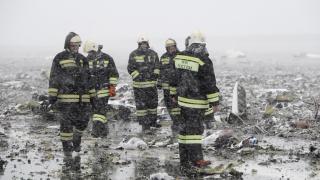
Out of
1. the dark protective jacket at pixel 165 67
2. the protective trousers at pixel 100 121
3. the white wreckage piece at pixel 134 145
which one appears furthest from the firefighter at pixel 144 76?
the white wreckage piece at pixel 134 145

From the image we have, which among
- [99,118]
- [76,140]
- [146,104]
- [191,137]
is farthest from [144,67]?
[191,137]

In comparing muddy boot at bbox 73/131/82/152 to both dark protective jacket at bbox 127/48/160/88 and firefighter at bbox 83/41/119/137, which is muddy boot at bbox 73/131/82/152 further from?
dark protective jacket at bbox 127/48/160/88

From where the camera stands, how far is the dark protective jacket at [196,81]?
25.0ft

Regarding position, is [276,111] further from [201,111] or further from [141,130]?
[201,111]

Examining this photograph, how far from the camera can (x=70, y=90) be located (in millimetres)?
8562

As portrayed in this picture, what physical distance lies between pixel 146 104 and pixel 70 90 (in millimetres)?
3144

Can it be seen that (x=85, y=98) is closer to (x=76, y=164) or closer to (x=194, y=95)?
(x=76, y=164)

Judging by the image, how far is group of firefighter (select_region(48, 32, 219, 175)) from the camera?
302 inches

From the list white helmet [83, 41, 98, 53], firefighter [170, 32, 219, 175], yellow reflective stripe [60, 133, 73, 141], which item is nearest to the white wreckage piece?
yellow reflective stripe [60, 133, 73, 141]

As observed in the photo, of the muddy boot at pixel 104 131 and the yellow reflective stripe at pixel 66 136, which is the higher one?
the yellow reflective stripe at pixel 66 136

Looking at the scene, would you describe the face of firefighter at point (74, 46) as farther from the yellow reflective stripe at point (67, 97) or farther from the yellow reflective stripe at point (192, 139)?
the yellow reflective stripe at point (192, 139)

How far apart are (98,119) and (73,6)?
378 feet

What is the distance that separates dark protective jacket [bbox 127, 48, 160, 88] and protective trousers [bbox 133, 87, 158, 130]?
0.38ft

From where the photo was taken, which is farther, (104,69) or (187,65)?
(104,69)
